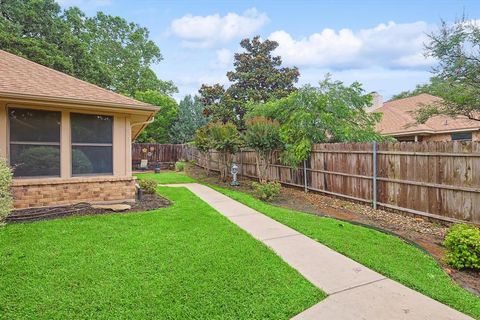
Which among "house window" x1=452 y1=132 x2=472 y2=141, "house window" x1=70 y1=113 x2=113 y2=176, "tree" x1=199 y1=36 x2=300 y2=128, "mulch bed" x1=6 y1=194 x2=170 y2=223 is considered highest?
"tree" x1=199 y1=36 x2=300 y2=128

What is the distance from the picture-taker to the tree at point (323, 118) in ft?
32.6

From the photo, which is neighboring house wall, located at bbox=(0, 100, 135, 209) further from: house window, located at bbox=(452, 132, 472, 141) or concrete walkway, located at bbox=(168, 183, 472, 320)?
house window, located at bbox=(452, 132, 472, 141)

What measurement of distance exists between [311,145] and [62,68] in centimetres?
1918

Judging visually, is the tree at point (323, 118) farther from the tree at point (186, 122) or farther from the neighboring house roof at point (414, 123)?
the tree at point (186, 122)

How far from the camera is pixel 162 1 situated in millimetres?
10688

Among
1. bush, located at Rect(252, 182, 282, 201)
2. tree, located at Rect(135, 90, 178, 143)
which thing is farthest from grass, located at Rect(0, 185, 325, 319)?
tree, located at Rect(135, 90, 178, 143)

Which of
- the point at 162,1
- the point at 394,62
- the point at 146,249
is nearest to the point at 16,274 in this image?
the point at 146,249

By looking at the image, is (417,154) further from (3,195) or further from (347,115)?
(3,195)

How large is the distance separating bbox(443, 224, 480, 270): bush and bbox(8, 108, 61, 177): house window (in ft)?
25.6

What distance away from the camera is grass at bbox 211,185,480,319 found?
297 centimetres

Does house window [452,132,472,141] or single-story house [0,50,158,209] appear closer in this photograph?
single-story house [0,50,158,209]

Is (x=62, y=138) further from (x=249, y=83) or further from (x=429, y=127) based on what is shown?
(x=249, y=83)

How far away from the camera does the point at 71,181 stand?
6539mm

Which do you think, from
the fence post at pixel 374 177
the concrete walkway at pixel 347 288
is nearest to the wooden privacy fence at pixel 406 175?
the fence post at pixel 374 177
